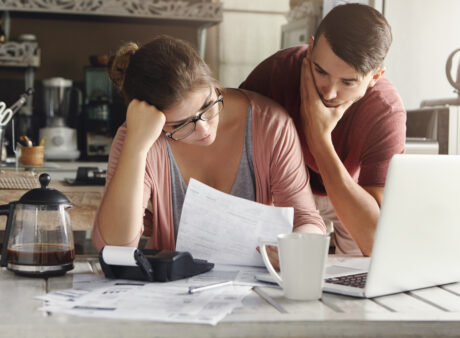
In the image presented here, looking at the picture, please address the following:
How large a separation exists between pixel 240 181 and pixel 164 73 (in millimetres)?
369

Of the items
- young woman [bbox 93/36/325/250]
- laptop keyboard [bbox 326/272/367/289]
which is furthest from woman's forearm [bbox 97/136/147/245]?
laptop keyboard [bbox 326/272/367/289]

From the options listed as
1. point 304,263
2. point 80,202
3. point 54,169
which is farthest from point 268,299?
point 54,169

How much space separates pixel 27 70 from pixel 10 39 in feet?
0.84

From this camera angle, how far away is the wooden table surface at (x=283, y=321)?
0.82 metres

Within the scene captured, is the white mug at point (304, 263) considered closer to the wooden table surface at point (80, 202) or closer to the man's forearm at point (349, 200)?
the man's forearm at point (349, 200)

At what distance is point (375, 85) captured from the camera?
5.64ft

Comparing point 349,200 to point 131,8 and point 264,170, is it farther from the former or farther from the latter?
point 131,8

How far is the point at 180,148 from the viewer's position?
1.57 metres

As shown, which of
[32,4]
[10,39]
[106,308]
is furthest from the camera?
[10,39]

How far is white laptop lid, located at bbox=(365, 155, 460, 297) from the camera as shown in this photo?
96 cm

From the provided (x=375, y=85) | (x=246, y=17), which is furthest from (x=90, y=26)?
(x=375, y=85)

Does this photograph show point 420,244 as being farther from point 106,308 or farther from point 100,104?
point 100,104

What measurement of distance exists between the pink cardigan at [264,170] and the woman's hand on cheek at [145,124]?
0.14 metres

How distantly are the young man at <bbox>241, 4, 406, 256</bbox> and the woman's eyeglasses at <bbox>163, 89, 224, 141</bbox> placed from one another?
309mm
